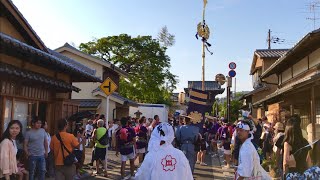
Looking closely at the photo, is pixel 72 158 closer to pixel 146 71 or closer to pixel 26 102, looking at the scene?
pixel 26 102

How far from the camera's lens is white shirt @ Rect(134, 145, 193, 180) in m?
4.18

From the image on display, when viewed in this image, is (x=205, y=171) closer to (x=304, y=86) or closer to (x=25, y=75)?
(x=304, y=86)

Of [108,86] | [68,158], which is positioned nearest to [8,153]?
[68,158]

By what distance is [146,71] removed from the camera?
37281 mm

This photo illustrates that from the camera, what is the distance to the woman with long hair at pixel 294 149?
255 inches

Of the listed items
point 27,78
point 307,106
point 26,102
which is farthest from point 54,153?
point 307,106

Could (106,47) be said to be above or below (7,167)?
above

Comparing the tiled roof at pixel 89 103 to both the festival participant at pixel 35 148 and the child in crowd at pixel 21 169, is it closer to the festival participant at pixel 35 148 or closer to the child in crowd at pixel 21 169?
the child in crowd at pixel 21 169

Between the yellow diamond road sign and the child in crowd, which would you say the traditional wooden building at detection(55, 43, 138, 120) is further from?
the child in crowd

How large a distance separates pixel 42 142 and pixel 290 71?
41.5 feet

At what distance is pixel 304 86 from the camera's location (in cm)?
1027

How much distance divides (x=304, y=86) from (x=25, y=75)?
287 inches

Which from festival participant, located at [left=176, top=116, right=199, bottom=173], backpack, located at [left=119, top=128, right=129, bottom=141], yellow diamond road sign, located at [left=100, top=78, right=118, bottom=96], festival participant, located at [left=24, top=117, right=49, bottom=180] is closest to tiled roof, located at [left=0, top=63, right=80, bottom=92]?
festival participant, located at [left=24, top=117, right=49, bottom=180]

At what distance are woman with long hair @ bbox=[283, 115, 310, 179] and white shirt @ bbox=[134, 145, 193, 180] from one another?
9.63 feet
